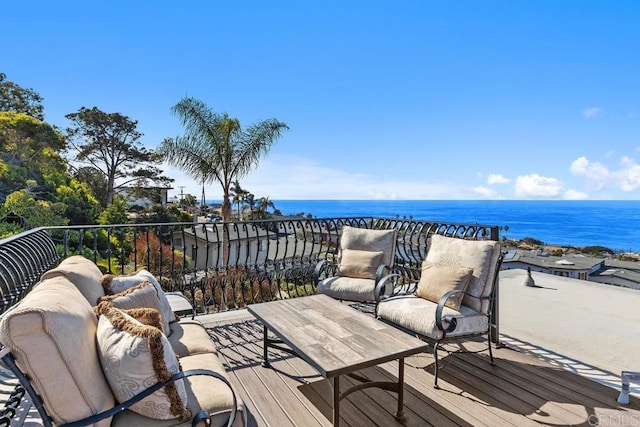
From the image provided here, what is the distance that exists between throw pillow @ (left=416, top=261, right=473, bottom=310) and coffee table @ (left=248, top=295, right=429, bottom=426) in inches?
36.6

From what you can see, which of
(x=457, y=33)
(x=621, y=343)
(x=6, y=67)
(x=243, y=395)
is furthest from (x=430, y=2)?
(x=6, y=67)

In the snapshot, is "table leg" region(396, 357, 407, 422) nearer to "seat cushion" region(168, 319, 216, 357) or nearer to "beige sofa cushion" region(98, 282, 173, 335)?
"seat cushion" region(168, 319, 216, 357)

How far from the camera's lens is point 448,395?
8.40 feet

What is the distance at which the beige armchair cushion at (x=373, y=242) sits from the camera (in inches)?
172

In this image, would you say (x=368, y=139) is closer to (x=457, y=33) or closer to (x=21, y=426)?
(x=457, y=33)

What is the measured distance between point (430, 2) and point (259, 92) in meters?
7.78

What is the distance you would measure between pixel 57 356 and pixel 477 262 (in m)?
3.16

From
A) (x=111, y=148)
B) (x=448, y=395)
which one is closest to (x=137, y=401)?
(x=448, y=395)

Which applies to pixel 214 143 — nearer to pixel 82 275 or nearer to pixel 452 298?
pixel 82 275

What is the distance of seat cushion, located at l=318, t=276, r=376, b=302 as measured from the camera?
391cm

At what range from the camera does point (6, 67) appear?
62.2 ft

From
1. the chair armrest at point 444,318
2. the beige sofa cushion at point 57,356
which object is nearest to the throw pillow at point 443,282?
the chair armrest at point 444,318

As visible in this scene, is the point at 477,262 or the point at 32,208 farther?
the point at 32,208


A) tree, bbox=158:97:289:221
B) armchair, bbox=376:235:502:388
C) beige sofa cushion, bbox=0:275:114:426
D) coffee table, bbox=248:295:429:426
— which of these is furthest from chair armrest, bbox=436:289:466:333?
tree, bbox=158:97:289:221
